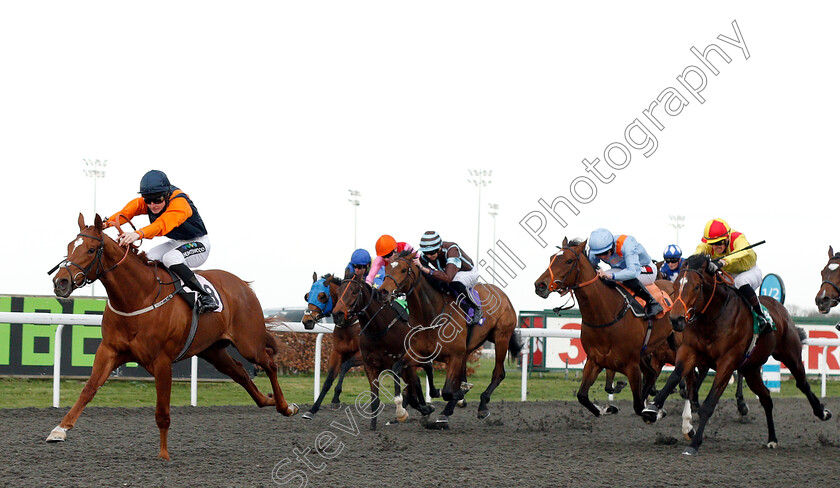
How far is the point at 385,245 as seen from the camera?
25.6ft

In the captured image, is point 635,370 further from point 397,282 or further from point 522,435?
point 397,282

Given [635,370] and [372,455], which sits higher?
[635,370]

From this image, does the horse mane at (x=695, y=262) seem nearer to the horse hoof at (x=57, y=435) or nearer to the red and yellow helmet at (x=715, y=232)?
the red and yellow helmet at (x=715, y=232)

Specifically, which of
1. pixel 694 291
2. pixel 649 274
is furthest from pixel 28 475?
pixel 649 274

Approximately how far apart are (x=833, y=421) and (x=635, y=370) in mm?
3517

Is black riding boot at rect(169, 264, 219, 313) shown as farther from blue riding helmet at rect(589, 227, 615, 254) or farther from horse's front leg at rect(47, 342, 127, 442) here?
blue riding helmet at rect(589, 227, 615, 254)

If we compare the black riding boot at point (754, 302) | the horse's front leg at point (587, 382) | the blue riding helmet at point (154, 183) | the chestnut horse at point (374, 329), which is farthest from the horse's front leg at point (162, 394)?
the black riding boot at point (754, 302)

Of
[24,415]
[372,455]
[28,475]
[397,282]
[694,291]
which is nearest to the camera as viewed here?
[28,475]

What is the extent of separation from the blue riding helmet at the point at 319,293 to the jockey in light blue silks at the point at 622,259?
97.0 inches

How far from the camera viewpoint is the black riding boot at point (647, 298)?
7.70 metres

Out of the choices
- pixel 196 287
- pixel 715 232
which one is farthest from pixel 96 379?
pixel 715 232

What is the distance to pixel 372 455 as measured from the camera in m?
6.15

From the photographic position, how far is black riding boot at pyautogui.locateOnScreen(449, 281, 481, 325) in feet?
26.4

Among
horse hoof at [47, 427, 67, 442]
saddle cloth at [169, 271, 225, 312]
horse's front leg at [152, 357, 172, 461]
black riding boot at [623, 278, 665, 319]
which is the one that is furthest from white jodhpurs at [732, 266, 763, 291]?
horse hoof at [47, 427, 67, 442]
